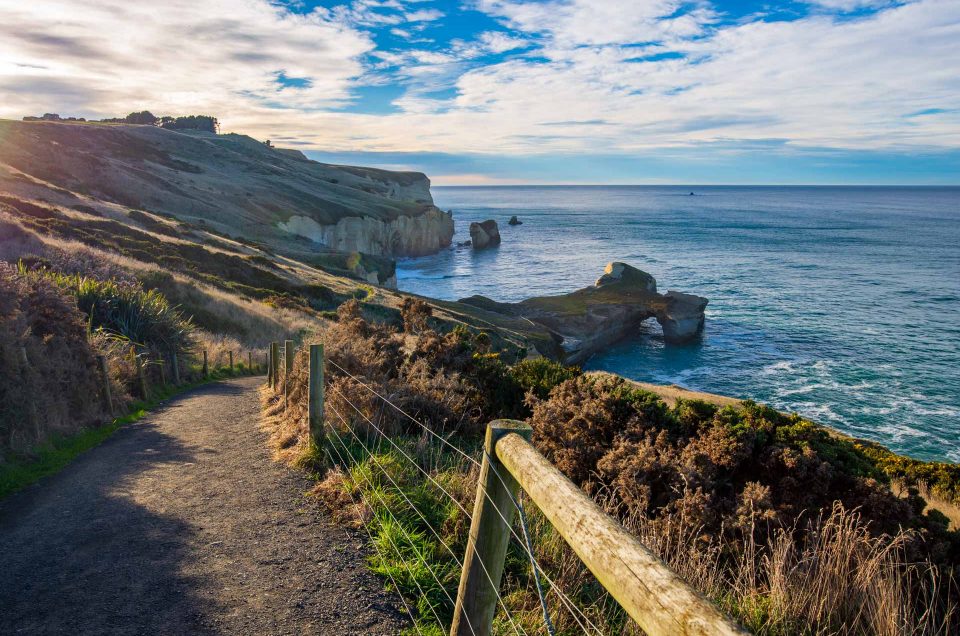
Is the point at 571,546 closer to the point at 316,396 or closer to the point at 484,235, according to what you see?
the point at 316,396

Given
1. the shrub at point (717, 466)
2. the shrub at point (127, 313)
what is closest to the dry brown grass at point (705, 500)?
the shrub at point (717, 466)

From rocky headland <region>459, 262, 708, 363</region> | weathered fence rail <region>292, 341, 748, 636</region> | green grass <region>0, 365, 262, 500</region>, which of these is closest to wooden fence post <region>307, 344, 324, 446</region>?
green grass <region>0, 365, 262, 500</region>

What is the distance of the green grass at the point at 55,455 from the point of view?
7668mm

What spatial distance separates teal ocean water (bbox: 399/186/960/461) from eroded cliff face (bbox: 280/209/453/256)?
310 centimetres

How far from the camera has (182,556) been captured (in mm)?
5344

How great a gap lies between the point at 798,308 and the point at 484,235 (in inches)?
2431

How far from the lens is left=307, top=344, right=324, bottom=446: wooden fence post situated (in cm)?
730

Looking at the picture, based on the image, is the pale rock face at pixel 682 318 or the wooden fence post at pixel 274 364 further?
the pale rock face at pixel 682 318

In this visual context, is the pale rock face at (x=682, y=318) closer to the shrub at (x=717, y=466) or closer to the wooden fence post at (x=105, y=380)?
the shrub at (x=717, y=466)

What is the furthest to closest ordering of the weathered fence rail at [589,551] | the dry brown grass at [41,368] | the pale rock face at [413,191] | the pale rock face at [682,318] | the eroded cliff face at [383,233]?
the pale rock face at [413,191] < the eroded cliff face at [383,233] < the pale rock face at [682,318] < the dry brown grass at [41,368] < the weathered fence rail at [589,551]

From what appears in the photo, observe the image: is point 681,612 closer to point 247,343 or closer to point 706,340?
point 247,343

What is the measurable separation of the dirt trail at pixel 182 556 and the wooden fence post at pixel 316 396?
58 centimetres

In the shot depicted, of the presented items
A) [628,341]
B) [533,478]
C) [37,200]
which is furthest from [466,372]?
[628,341]

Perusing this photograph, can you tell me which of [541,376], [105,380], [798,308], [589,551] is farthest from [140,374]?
[798,308]
